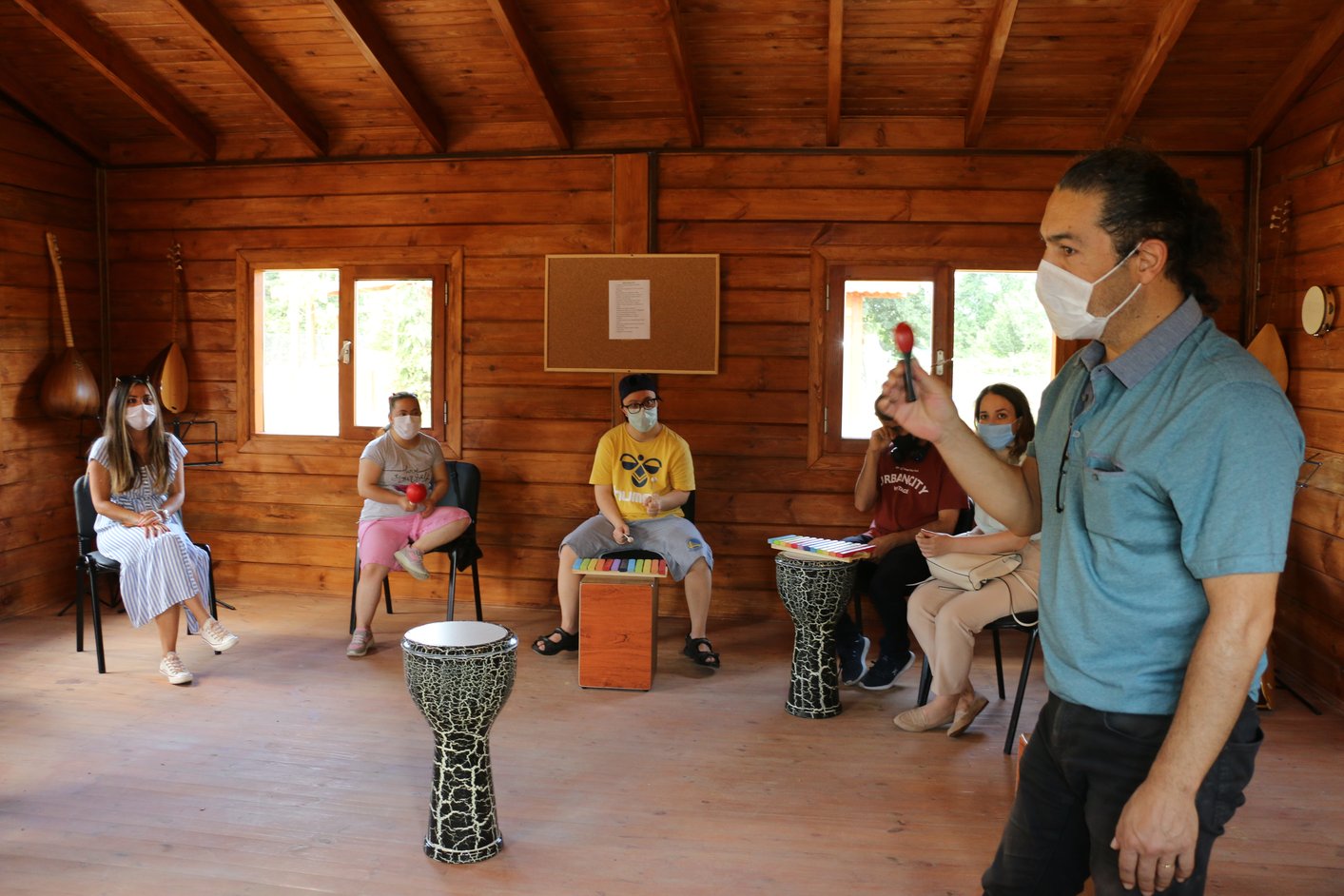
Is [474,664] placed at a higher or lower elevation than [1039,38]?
lower

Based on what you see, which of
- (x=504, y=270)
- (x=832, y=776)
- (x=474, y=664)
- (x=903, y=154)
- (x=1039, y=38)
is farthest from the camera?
(x=504, y=270)

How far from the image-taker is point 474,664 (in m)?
2.63

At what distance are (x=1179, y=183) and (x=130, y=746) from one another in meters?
3.37

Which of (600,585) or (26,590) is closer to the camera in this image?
(600,585)

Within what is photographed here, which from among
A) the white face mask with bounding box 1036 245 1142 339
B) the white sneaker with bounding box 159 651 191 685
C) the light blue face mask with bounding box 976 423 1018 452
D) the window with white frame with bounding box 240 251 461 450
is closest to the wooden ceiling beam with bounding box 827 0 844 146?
the light blue face mask with bounding box 976 423 1018 452

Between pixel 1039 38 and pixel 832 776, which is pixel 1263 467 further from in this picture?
pixel 1039 38

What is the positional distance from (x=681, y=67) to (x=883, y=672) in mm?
2589

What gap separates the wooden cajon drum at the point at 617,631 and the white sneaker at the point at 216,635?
1.50 metres

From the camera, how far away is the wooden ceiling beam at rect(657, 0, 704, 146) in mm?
4043

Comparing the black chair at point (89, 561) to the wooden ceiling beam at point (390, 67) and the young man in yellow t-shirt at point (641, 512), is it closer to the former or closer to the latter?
the young man in yellow t-shirt at point (641, 512)

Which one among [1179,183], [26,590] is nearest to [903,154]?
[1179,183]

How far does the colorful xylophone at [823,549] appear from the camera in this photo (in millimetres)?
3777

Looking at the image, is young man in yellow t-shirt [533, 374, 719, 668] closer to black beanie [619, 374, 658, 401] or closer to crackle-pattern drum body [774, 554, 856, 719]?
black beanie [619, 374, 658, 401]

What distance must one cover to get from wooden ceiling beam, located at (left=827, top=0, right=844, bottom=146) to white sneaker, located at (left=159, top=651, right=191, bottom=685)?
3.48 meters
